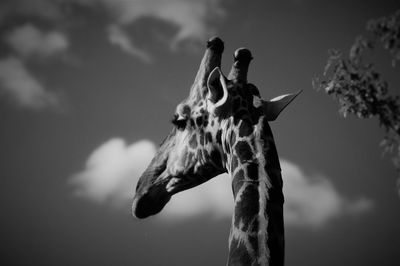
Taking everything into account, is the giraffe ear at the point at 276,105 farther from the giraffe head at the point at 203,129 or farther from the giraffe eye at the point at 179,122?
the giraffe eye at the point at 179,122

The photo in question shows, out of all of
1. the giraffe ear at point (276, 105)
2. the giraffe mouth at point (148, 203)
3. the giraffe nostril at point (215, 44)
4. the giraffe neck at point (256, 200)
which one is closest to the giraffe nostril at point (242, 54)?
the giraffe nostril at point (215, 44)

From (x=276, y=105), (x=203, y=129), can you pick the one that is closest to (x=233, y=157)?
(x=203, y=129)

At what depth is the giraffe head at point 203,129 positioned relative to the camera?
4.35 meters

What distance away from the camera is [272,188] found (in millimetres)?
3332

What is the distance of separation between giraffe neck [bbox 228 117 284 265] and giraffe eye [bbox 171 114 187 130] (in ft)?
4.35

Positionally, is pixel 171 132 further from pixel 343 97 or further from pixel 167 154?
pixel 343 97

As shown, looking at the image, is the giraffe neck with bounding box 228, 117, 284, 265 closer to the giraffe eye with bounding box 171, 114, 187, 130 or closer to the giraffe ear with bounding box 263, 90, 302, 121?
the giraffe ear with bounding box 263, 90, 302, 121

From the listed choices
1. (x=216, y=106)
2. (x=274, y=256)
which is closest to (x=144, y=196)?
(x=216, y=106)

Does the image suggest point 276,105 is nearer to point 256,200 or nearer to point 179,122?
point 179,122

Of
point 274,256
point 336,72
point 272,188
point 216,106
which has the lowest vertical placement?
point 274,256

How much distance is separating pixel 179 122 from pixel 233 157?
4.99 ft

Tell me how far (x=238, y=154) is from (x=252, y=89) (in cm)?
139

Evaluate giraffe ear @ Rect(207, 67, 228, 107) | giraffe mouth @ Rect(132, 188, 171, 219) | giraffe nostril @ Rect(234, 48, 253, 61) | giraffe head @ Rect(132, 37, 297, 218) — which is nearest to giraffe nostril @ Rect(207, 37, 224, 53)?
giraffe head @ Rect(132, 37, 297, 218)

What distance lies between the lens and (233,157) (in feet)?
12.7
